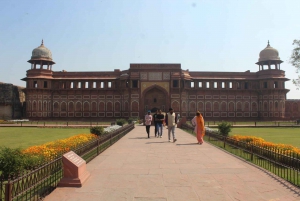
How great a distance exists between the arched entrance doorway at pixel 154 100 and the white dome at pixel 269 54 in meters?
15.5

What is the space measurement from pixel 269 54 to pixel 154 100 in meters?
17.8

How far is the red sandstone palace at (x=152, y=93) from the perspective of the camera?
128 ft

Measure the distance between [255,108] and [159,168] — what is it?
3691cm

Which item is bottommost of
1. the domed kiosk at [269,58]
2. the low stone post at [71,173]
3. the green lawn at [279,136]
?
the green lawn at [279,136]

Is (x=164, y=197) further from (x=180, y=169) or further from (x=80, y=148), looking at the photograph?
(x=80, y=148)

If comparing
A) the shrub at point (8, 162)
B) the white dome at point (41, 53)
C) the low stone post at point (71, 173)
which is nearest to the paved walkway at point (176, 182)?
the low stone post at point (71, 173)

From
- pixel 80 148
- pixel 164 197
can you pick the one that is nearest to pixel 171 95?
pixel 80 148

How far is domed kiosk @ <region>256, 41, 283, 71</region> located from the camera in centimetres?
4048

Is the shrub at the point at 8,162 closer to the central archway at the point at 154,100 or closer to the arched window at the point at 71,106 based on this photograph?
the central archway at the point at 154,100

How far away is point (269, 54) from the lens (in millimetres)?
40812

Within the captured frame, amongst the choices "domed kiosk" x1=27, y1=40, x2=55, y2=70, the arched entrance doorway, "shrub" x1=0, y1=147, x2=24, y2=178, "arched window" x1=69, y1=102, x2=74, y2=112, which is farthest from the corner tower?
"shrub" x1=0, y1=147, x2=24, y2=178

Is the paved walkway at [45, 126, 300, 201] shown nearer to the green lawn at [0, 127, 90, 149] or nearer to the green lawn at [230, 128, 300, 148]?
the green lawn at [0, 127, 90, 149]

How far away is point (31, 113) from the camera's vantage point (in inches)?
1533

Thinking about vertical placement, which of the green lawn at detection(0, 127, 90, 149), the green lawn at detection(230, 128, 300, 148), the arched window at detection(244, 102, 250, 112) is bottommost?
the green lawn at detection(230, 128, 300, 148)
